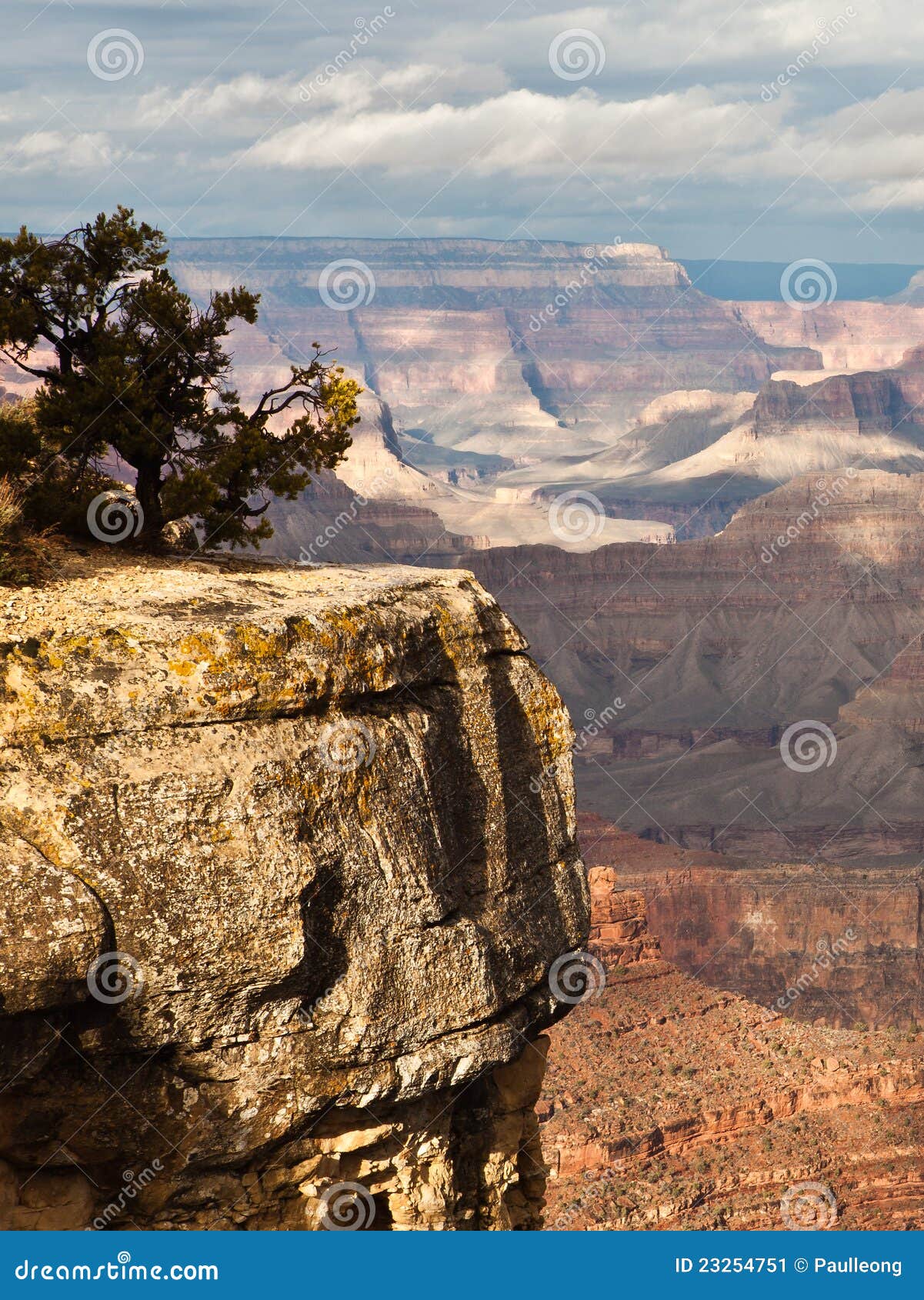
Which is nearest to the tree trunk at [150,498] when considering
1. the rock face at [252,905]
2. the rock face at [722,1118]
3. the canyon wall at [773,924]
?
the rock face at [252,905]

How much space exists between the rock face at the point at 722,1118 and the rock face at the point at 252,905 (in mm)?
29811

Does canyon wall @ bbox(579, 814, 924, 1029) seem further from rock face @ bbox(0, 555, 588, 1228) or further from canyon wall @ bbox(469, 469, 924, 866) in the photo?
rock face @ bbox(0, 555, 588, 1228)

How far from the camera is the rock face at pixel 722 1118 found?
43.8 m

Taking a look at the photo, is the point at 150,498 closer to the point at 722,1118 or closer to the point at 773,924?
the point at 722,1118

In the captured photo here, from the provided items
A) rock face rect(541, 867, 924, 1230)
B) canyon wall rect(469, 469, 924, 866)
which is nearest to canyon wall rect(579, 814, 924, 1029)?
rock face rect(541, 867, 924, 1230)

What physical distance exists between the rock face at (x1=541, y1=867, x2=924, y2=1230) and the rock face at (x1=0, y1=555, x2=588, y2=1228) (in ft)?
97.8

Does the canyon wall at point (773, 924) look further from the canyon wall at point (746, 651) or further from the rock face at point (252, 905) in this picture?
the rock face at point (252, 905)

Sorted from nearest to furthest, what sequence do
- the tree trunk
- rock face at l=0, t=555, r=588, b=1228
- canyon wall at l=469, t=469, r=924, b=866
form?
rock face at l=0, t=555, r=588, b=1228, the tree trunk, canyon wall at l=469, t=469, r=924, b=866

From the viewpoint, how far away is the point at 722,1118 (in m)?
47.7

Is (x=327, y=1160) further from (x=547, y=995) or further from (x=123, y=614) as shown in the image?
(x=123, y=614)

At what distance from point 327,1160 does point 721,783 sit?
127 m

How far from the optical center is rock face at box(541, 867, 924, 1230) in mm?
43750

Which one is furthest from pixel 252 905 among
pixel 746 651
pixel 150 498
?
pixel 746 651

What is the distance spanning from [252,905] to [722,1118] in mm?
39425
